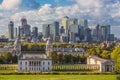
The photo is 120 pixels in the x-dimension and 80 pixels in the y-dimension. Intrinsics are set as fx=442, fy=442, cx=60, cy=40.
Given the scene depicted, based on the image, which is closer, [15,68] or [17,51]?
[15,68]

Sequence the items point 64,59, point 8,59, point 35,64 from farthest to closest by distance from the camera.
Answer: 1. point 64,59
2. point 8,59
3. point 35,64

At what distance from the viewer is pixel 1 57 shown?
314ft

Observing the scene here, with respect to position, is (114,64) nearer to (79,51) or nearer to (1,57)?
(1,57)

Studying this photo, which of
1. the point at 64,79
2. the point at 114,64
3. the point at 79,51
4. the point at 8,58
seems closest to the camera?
the point at 64,79

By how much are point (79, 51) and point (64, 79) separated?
71538mm

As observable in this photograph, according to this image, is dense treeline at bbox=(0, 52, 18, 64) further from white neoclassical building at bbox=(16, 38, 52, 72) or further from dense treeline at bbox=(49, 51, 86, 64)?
white neoclassical building at bbox=(16, 38, 52, 72)

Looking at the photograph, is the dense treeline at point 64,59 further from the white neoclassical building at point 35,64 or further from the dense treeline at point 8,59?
the white neoclassical building at point 35,64

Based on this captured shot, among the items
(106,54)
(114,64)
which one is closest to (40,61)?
(114,64)

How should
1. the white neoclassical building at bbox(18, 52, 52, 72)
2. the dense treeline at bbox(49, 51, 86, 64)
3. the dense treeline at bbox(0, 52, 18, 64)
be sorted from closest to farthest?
1. the white neoclassical building at bbox(18, 52, 52, 72)
2. the dense treeline at bbox(0, 52, 18, 64)
3. the dense treeline at bbox(49, 51, 86, 64)

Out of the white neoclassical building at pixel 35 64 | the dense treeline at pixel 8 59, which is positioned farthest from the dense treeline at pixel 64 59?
the white neoclassical building at pixel 35 64

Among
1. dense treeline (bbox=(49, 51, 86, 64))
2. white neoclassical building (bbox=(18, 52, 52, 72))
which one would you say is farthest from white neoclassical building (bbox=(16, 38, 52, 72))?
dense treeline (bbox=(49, 51, 86, 64))

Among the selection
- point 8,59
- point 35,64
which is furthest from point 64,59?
point 35,64

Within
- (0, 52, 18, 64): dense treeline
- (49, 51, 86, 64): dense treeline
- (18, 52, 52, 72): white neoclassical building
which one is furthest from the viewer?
(49, 51, 86, 64): dense treeline

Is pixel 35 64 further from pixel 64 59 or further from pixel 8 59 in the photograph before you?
pixel 64 59
